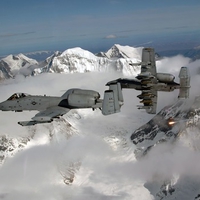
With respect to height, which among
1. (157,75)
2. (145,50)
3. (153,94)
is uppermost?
(145,50)

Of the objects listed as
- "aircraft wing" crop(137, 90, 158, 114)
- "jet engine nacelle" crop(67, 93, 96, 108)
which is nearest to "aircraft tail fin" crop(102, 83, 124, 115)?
"jet engine nacelle" crop(67, 93, 96, 108)

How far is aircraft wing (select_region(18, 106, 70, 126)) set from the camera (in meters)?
45.3

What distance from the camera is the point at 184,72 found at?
6012 cm

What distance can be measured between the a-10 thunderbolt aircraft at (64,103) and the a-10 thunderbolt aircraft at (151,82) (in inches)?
254

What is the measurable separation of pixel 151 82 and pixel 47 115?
2149cm

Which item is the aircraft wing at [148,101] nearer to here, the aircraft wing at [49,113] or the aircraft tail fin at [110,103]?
the aircraft tail fin at [110,103]

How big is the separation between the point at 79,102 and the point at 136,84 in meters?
13.9

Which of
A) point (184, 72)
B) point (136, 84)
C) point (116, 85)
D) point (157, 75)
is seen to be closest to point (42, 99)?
point (116, 85)

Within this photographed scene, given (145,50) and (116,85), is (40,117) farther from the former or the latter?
(145,50)

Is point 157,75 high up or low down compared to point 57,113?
up

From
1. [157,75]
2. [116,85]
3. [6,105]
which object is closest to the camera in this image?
[116,85]

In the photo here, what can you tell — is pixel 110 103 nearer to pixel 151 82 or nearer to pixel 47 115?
pixel 47 115

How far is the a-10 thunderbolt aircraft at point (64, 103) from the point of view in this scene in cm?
4562

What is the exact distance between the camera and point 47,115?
48.1 metres
